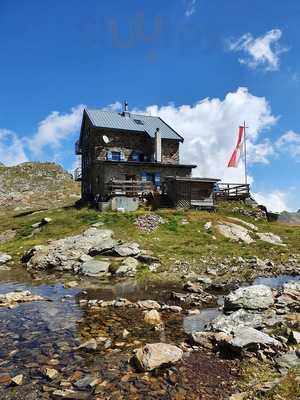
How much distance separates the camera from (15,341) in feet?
35.8

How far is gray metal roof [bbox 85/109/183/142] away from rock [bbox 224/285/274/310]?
36483 millimetres

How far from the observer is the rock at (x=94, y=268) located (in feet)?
73.9

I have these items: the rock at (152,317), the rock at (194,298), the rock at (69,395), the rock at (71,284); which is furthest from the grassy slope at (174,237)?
the rock at (69,395)

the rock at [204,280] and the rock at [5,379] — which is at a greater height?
the rock at [204,280]

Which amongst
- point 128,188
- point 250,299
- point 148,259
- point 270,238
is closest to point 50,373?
point 250,299

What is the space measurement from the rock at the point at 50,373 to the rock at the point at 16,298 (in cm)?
726

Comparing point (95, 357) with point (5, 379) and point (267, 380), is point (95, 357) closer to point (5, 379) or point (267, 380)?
point (5, 379)

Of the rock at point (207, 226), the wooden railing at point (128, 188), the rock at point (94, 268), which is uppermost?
the wooden railing at point (128, 188)

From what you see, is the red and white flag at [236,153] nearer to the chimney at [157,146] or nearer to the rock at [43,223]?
the chimney at [157,146]

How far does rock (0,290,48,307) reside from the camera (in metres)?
15.5

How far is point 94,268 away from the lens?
22.9 metres

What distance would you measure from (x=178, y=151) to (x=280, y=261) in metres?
28.9

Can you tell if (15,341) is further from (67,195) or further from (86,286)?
(67,195)

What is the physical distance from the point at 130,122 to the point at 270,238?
27.4m
